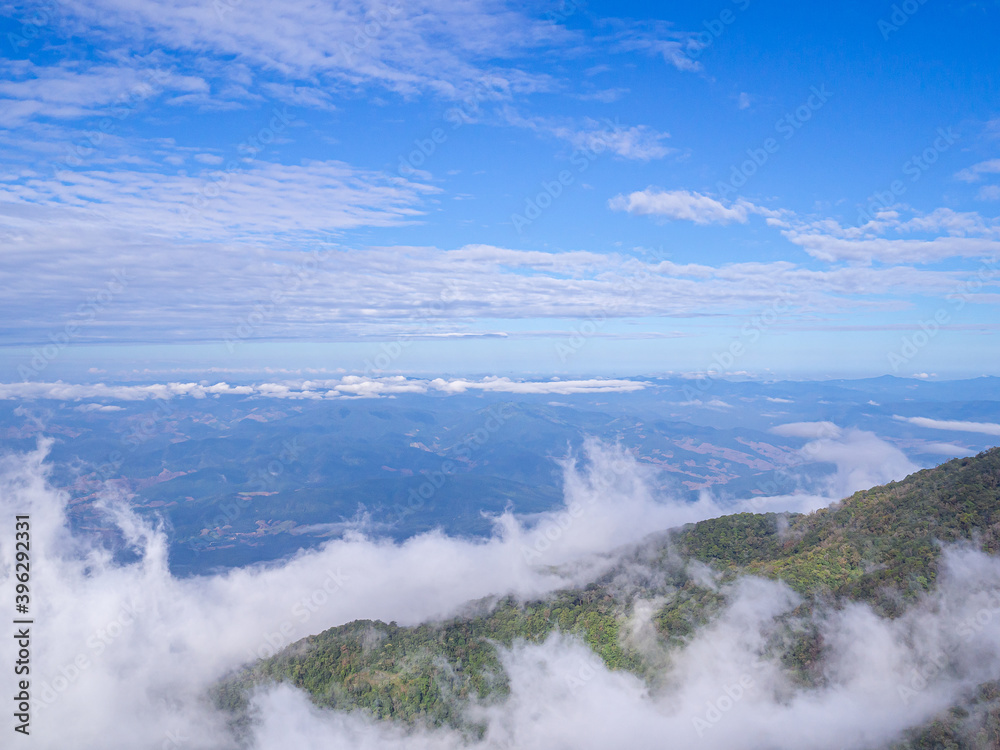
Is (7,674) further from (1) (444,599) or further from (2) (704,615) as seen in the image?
(2) (704,615)

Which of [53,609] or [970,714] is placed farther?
[53,609]

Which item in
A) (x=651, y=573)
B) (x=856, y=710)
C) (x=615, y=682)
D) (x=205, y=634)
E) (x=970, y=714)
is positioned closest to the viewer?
(x=970, y=714)

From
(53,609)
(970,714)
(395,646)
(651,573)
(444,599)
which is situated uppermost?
(970,714)

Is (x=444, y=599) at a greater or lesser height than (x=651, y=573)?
lesser

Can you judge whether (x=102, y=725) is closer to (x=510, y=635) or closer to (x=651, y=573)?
(x=510, y=635)

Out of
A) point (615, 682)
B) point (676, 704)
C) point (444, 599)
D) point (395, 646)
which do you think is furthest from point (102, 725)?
point (676, 704)

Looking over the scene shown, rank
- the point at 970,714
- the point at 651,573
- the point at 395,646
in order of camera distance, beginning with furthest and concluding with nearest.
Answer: the point at 651,573, the point at 395,646, the point at 970,714

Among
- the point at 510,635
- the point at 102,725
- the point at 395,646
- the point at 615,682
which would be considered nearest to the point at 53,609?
the point at 102,725
